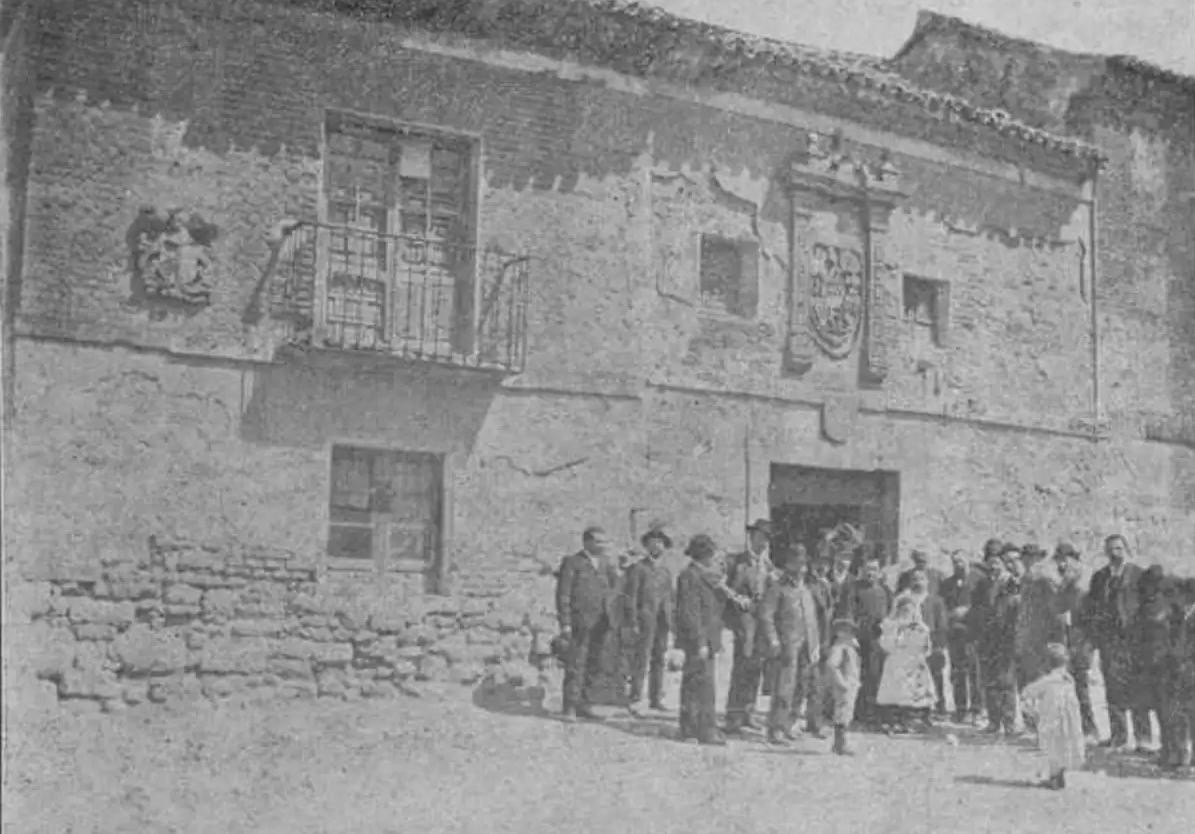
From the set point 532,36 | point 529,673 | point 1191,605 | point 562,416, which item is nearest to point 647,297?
point 562,416

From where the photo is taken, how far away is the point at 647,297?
528 cm

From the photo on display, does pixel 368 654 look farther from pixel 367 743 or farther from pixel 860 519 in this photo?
pixel 860 519

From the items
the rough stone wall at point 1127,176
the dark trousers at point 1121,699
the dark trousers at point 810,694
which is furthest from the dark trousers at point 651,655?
the rough stone wall at point 1127,176

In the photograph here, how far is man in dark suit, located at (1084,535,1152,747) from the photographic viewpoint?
6043mm

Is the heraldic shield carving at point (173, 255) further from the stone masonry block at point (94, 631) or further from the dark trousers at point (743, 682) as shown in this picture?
the dark trousers at point (743, 682)

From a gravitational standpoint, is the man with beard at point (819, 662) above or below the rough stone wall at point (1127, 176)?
below

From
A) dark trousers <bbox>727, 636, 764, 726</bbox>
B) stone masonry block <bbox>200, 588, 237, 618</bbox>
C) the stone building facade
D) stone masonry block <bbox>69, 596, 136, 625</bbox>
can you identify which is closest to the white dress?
the stone building facade

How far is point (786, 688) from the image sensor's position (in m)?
5.48

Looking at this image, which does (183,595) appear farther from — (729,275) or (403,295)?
(729,275)

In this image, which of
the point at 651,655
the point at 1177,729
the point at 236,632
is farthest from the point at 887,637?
the point at 236,632

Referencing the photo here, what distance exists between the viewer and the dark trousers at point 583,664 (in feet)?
16.3

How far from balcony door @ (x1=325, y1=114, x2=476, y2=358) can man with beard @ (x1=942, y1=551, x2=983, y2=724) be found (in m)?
2.44

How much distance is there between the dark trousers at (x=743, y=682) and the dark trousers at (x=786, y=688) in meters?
0.07

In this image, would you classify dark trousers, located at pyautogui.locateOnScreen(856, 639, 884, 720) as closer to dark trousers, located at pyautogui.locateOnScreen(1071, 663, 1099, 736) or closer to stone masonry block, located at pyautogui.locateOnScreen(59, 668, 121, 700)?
dark trousers, located at pyautogui.locateOnScreen(1071, 663, 1099, 736)
